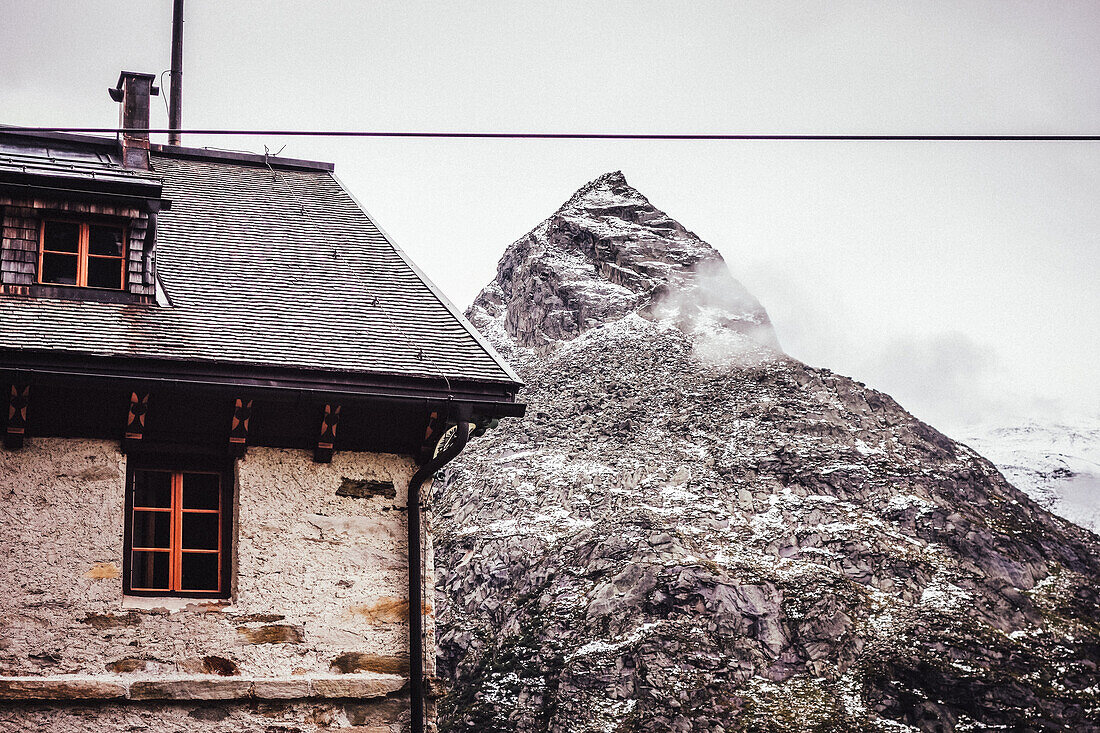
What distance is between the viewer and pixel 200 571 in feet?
31.1

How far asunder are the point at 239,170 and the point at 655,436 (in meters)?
93.0

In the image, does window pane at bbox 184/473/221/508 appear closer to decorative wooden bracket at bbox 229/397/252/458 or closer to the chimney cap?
decorative wooden bracket at bbox 229/397/252/458

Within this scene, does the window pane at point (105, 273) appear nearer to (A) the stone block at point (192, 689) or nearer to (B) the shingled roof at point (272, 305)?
(B) the shingled roof at point (272, 305)

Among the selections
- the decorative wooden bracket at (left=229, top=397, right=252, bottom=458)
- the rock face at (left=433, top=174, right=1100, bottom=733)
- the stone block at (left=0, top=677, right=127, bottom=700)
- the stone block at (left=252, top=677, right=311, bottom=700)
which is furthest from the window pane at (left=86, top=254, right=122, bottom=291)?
the rock face at (left=433, top=174, right=1100, bottom=733)

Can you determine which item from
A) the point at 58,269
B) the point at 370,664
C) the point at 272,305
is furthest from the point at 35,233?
the point at 370,664

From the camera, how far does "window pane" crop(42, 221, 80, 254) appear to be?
33.5 feet

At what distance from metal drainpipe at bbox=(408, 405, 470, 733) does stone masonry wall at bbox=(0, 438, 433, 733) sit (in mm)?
76

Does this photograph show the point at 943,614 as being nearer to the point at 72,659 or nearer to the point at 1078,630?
the point at 1078,630

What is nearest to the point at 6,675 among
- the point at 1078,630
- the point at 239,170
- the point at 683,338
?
the point at 239,170

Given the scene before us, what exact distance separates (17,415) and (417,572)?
3.29 m

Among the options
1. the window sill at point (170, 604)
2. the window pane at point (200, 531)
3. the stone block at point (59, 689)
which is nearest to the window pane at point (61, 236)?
the window pane at point (200, 531)

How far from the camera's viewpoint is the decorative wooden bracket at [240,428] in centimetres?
948

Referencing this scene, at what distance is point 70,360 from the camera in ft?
29.3

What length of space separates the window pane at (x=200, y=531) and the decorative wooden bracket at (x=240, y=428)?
573 millimetres
